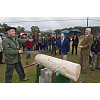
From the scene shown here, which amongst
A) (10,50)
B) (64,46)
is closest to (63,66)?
(10,50)

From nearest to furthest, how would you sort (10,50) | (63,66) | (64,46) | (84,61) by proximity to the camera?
1. (63,66)
2. (10,50)
3. (84,61)
4. (64,46)

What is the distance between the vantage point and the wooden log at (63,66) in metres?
1.87

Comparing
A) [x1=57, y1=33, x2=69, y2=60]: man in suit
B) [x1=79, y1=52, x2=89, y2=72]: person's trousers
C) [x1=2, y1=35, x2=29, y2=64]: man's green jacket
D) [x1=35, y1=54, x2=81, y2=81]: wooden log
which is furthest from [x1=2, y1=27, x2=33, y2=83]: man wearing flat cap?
[x1=79, y1=52, x2=89, y2=72]: person's trousers

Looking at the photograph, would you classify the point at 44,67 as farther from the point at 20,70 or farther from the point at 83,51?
the point at 83,51

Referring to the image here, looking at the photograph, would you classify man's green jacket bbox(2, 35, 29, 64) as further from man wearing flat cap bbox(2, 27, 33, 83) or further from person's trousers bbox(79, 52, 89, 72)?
person's trousers bbox(79, 52, 89, 72)

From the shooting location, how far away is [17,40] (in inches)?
98.8

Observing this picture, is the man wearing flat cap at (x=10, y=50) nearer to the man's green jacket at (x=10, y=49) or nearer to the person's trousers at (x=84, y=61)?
the man's green jacket at (x=10, y=49)

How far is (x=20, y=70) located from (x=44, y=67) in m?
0.86

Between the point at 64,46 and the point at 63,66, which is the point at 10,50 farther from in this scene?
the point at 64,46

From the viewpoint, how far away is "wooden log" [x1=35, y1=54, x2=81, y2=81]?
6.12ft

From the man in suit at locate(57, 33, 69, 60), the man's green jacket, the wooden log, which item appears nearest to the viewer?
the wooden log

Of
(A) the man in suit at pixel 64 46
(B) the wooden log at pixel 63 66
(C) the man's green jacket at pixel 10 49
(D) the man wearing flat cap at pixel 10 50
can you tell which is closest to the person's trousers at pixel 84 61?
(A) the man in suit at pixel 64 46

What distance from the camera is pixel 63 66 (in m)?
2.01

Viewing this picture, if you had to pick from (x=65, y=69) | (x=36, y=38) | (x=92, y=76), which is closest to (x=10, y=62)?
(x=65, y=69)
